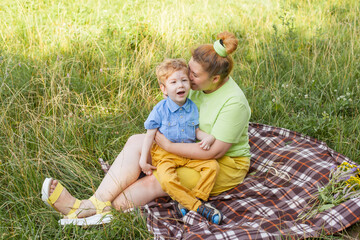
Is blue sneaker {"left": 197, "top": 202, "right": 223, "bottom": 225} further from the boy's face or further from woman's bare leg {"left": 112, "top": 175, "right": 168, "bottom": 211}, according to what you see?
the boy's face

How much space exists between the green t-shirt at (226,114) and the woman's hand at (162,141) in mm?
319

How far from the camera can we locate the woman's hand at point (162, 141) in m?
3.10

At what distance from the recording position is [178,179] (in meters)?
3.07

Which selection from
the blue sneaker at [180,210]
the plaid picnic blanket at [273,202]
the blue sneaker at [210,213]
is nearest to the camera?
the plaid picnic blanket at [273,202]

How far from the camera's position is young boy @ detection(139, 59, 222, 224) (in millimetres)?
2982

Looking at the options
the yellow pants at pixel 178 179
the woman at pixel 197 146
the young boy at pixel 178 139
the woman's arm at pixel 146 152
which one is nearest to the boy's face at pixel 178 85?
the young boy at pixel 178 139

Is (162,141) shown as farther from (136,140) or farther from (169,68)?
(169,68)

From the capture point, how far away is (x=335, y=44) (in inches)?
204

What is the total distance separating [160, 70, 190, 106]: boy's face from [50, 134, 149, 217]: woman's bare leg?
517 mm

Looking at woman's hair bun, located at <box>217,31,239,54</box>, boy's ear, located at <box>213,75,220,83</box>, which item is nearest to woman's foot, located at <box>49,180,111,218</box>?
boy's ear, located at <box>213,75,220,83</box>

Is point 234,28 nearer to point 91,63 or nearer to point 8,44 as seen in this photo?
point 91,63

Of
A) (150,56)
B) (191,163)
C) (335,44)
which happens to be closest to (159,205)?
(191,163)

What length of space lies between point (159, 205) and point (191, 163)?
42 centimetres

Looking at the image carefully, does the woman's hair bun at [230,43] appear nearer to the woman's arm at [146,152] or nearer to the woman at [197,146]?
the woman at [197,146]
